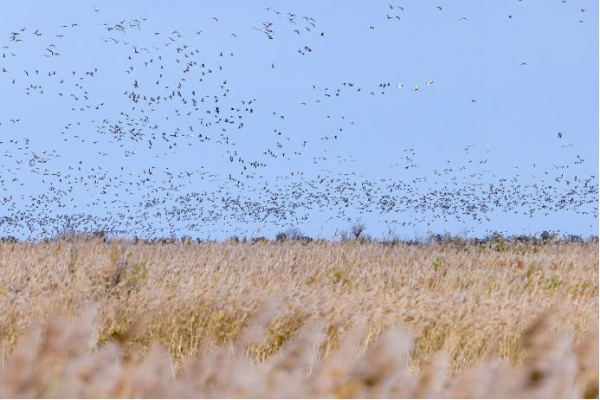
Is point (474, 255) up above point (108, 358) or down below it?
below

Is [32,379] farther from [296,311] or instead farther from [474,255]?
[474,255]

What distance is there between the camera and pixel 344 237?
25062 millimetres

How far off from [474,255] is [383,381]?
16.1m

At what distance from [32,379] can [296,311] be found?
6556 mm

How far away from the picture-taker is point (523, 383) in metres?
2.57

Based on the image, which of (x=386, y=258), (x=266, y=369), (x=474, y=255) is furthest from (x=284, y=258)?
(x=266, y=369)

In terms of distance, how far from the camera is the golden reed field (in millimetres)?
2512

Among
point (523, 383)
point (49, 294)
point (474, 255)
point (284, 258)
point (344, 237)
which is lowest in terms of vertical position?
point (344, 237)

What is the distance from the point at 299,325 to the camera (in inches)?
351

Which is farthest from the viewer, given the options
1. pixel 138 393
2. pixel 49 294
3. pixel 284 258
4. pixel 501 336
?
pixel 284 258

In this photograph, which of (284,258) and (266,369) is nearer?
(266,369)

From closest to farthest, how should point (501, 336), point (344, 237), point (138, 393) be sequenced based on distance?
point (138, 393) → point (501, 336) → point (344, 237)

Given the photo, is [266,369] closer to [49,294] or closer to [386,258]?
[49,294]

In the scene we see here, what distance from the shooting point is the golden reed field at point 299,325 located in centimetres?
251
